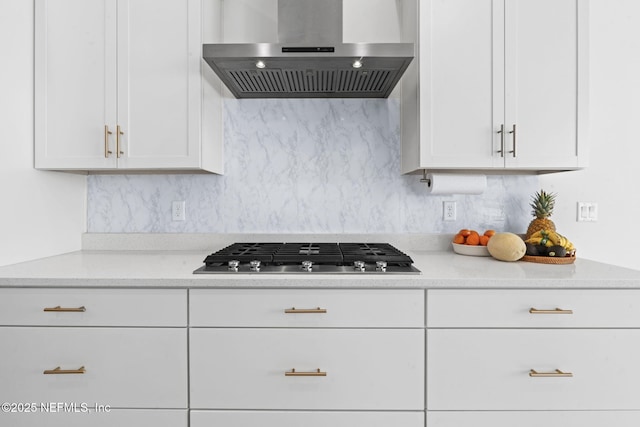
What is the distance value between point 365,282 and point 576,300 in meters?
0.78

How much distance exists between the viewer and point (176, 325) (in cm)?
138

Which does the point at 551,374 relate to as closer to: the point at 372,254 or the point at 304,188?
the point at 372,254

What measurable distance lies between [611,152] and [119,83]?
102 inches

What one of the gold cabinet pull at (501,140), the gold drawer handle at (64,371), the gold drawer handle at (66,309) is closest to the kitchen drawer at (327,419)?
the gold drawer handle at (64,371)

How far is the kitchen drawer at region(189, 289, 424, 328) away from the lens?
1.37m

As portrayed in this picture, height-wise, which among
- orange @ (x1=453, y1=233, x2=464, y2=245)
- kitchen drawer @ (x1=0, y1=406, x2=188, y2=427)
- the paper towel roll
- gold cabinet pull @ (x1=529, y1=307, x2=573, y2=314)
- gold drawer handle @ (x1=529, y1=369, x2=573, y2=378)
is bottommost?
kitchen drawer @ (x1=0, y1=406, x2=188, y2=427)

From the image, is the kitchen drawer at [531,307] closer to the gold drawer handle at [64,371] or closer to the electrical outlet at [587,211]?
the electrical outlet at [587,211]

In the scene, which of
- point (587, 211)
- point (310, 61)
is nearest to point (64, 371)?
point (310, 61)

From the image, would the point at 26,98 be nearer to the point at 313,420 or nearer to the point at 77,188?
the point at 77,188

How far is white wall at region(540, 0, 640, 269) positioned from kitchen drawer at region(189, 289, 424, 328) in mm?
1285

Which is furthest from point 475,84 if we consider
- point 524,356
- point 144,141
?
point 144,141

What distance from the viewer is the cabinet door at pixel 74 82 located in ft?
5.67

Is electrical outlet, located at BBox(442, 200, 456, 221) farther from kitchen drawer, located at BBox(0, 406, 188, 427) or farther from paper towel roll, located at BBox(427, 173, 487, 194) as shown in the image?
kitchen drawer, located at BBox(0, 406, 188, 427)

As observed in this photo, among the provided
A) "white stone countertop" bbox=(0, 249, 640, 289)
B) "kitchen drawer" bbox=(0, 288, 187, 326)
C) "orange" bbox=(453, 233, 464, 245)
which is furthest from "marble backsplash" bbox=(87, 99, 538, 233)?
"kitchen drawer" bbox=(0, 288, 187, 326)
